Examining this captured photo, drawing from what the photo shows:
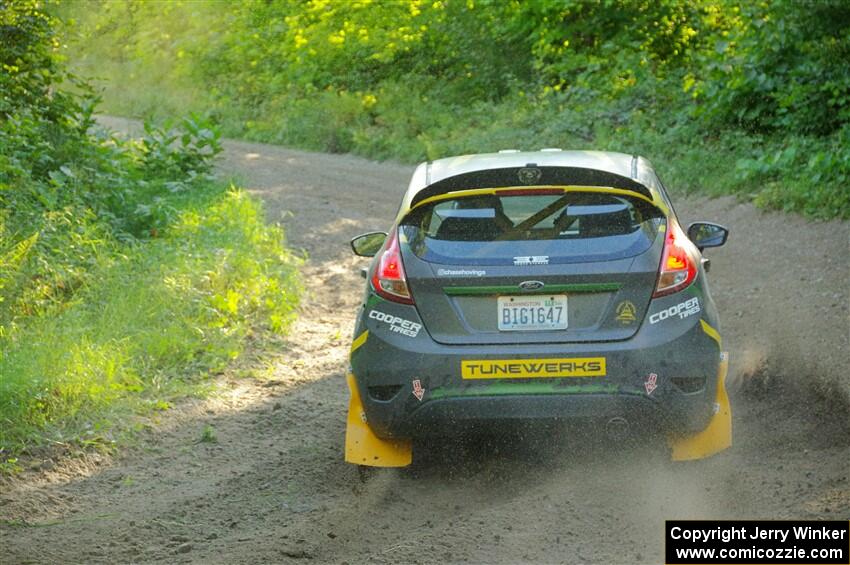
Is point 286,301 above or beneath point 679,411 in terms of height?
beneath

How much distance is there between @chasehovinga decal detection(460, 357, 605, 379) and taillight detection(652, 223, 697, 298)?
446mm

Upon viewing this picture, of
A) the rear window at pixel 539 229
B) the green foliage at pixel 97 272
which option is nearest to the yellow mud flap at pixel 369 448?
the rear window at pixel 539 229

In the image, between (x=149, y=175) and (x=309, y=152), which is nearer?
(x=149, y=175)

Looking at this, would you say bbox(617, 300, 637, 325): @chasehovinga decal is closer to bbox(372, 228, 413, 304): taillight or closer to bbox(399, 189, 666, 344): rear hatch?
bbox(399, 189, 666, 344): rear hatch

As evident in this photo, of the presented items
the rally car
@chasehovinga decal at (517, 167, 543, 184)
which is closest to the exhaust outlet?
the rally car

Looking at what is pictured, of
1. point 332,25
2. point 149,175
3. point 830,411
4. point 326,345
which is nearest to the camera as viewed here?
point 830,411

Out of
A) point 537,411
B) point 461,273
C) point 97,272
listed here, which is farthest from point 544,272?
point 97,272

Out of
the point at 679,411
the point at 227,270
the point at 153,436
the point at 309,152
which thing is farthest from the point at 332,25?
the point at 679,411

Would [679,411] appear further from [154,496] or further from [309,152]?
[309,152]

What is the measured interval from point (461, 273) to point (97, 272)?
5199 mm

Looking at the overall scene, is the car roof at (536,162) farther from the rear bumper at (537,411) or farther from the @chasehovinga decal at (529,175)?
the rear bumper at (537,411)

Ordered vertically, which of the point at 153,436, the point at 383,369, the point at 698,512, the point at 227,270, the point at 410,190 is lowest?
the point at 227,270

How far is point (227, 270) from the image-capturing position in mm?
9828

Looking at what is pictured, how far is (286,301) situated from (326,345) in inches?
37.0
